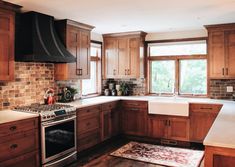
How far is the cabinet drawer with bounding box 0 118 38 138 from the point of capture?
9.71ft

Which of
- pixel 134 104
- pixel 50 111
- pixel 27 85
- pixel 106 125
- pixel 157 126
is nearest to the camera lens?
pixel 50 111

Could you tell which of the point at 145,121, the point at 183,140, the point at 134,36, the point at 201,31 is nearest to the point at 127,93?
the point at 145,121

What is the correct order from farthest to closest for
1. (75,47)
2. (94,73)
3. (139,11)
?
(94,73)
(75,47)
(139,11)

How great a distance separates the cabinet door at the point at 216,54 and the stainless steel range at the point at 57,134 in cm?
296

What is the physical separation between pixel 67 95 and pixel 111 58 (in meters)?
1.77

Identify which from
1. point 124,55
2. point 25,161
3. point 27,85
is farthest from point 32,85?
point 124,55

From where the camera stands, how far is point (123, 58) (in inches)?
234

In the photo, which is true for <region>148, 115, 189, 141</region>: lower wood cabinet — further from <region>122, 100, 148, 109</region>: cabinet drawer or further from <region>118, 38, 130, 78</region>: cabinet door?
<region>118, 38, 130, 78</region>: cabinet door

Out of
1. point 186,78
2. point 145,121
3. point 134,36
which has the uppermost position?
point 134,36

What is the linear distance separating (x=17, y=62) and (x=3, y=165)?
168cm

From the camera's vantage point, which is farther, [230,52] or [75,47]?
[230,52]

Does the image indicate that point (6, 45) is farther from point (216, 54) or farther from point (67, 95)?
point (216, 54)

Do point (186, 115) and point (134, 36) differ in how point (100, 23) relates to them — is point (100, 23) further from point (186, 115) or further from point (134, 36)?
point (186, 115)

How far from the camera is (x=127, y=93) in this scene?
6.11 metres
